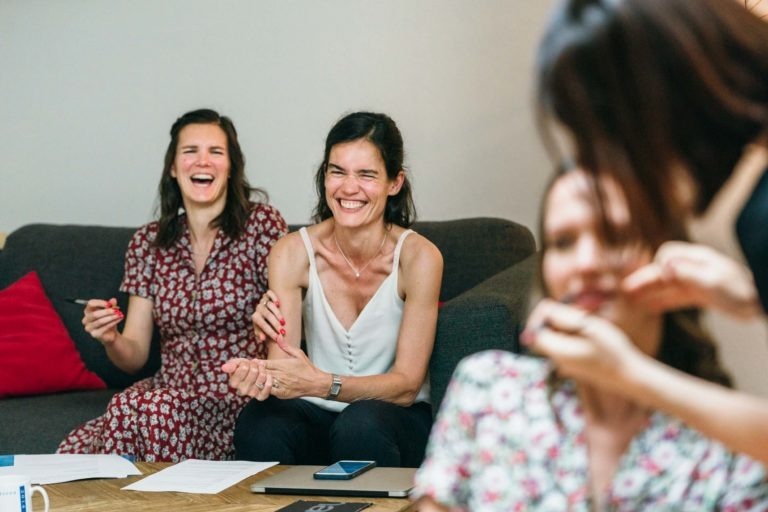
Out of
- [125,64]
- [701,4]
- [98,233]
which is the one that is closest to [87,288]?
[98,233]

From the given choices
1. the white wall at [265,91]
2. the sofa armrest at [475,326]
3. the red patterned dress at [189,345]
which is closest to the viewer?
the sofa armrest at [475,326]

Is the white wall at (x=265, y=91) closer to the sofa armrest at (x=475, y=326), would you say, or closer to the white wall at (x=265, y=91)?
the white wall at (x=265, y=91)

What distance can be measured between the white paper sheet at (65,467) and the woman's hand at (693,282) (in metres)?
1.45

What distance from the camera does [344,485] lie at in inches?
70.6

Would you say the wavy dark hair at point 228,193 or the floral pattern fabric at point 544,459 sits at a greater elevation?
the wavy dark hair at point 228,193

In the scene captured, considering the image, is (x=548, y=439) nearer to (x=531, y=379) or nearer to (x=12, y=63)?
(x=531, y=379)

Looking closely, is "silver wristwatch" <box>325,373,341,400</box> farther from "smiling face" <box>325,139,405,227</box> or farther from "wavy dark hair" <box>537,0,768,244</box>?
"wavy dark hair" <box>537,0,768,244</box>

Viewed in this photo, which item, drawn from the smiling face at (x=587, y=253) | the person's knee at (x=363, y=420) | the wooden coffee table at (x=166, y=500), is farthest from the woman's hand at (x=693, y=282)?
the person's knee at (x=363, y=420)

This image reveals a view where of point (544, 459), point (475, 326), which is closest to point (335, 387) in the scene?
point (475, 326)

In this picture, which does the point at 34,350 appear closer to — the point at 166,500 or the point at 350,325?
the point at 350,325

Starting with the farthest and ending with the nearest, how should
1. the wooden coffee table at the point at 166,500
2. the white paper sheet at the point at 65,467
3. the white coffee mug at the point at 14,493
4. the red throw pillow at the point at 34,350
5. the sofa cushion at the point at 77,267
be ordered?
the sofa cushion at the point at 77,267
the red throw pillow at the point at 34,350
the white paper sheet at the point at 65,467
the wooden coffee table at the point at 166,500
the white coffee mug at the point at 14,493

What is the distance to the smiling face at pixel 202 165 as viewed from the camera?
2850mm

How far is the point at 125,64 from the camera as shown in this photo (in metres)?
3.87

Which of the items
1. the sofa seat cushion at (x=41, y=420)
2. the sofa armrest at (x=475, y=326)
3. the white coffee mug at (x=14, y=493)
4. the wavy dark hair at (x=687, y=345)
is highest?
the wavy dark hair at (x=687, y=345)
